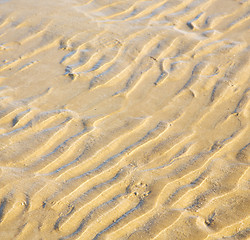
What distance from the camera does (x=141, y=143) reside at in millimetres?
2559

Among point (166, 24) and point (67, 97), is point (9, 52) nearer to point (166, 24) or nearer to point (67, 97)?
point (67, 97)

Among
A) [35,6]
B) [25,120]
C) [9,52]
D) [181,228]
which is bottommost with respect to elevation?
[181,228]

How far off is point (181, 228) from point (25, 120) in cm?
145

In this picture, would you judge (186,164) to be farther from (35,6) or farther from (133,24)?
(35,6)

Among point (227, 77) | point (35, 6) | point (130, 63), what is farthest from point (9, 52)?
point (227, 77)

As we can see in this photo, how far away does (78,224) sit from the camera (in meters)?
2.03

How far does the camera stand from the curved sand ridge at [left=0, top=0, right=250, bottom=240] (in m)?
2.07

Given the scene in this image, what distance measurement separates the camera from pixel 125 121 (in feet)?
9.09

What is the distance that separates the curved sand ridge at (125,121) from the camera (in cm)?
207

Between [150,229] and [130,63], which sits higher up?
[130,63]

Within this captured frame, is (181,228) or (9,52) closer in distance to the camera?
(181,228)

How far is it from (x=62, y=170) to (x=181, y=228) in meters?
0.84

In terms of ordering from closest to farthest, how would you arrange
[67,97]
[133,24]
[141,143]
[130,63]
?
[141,143]
[67,97]
[130,63]
[133,24]

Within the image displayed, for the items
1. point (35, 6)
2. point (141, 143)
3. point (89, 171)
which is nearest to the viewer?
point (89, 171)
